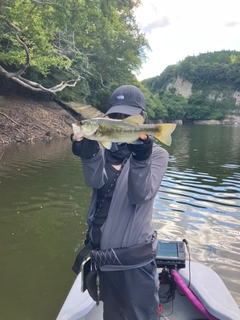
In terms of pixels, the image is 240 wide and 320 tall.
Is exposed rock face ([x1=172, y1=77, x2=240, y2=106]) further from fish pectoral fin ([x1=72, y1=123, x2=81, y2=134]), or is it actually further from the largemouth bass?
fish pectoral fin ([x1=72, y1=123, x2=81, y2=134])

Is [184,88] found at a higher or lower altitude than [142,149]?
higher

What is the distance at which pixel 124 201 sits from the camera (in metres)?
2.35

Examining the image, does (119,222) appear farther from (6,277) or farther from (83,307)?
(6,277)

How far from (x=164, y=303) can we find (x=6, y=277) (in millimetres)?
2727

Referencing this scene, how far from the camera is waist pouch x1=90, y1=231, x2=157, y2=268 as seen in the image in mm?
2273

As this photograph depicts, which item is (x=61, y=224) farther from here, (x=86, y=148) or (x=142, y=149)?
(x=142, y=149)

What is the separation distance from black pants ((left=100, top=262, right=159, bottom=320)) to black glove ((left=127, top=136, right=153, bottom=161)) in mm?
832

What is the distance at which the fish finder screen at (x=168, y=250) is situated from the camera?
3.70 metres

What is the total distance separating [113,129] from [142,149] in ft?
0.78

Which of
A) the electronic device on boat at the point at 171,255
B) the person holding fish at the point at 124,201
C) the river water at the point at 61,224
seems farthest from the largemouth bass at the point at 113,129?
the river water at the point at 61,224

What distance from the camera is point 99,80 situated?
119 feet

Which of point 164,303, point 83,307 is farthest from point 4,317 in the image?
point 164,303

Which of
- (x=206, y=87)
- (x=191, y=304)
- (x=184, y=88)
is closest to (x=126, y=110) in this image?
(x=191, y=304)

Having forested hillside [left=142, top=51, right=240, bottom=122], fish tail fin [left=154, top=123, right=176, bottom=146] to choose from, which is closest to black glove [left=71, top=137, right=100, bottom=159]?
fish tail fin [left=154, top=123, right=176, bottom=146]
